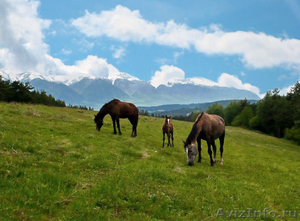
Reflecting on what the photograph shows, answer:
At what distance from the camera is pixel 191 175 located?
9164 millimetres

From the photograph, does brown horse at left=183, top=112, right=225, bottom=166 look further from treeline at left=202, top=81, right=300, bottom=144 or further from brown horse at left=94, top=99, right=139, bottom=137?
treeline at left=202, top=81, right=300, bottom=144

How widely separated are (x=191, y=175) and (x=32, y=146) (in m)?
8.21

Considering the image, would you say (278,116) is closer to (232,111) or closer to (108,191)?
(232,111)

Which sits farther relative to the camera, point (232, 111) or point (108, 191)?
point (232, 111)

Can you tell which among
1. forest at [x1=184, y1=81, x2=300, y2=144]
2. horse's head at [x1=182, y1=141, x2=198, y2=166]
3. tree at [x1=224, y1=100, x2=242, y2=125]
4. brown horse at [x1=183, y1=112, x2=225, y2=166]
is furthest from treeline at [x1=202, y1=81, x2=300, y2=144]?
horse's head at [x1=182, y1=141, x2=198, y2=166]

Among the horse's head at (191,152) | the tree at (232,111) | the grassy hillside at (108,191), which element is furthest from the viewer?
the tree at (232,111)

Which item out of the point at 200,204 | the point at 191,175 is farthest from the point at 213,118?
the point at 200,204

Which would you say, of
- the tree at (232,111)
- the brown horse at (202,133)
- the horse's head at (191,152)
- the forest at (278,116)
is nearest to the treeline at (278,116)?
the forest at (278,116)

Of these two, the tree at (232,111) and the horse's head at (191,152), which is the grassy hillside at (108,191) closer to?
the horse's head at (191,152)

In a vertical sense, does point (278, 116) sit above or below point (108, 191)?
above

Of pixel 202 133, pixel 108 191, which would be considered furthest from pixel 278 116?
pixel 108 191

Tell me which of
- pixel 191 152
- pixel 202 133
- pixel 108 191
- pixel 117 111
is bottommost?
pixel 108 191

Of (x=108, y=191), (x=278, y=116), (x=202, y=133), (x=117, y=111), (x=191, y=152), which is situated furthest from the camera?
(x=278, y=116)

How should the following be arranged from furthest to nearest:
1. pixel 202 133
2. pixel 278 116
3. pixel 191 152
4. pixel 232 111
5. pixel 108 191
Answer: pixel 232 111, pixel 278 116, pixel 202 133, pixel 191 152, pixel 108 191
